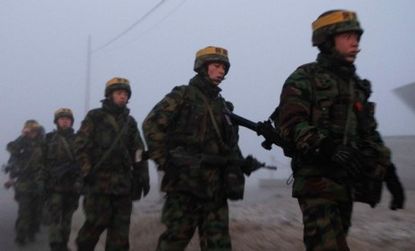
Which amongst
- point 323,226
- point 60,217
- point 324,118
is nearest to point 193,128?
point 324,118

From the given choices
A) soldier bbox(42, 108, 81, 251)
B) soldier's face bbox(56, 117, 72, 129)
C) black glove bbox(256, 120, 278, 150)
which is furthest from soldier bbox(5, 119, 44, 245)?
black glove bbox(256, 120, 278, 150)

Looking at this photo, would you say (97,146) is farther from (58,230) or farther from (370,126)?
(370,126)

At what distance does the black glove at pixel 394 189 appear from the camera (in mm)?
3152

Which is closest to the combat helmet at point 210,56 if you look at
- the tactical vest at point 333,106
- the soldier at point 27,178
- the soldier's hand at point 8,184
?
the tactical vest at point 333,106

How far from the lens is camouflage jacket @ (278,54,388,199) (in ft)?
9.63

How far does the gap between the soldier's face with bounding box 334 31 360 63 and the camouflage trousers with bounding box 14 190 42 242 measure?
6651 mm

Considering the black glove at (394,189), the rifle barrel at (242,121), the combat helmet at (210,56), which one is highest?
the combat helmet at (210,56)

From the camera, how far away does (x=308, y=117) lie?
9.84 ft

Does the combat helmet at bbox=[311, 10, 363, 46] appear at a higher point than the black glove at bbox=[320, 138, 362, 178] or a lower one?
higher

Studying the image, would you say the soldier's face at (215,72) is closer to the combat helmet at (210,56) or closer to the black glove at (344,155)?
the combat helmet at (210,56)

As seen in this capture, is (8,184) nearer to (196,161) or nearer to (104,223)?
(104,223)

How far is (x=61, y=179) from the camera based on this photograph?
707cm

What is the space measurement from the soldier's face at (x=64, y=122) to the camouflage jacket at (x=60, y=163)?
78mm

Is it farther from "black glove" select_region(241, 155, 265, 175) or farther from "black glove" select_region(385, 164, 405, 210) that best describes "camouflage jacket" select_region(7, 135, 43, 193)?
"black glove" select_region(385, 164, 405, 210)
